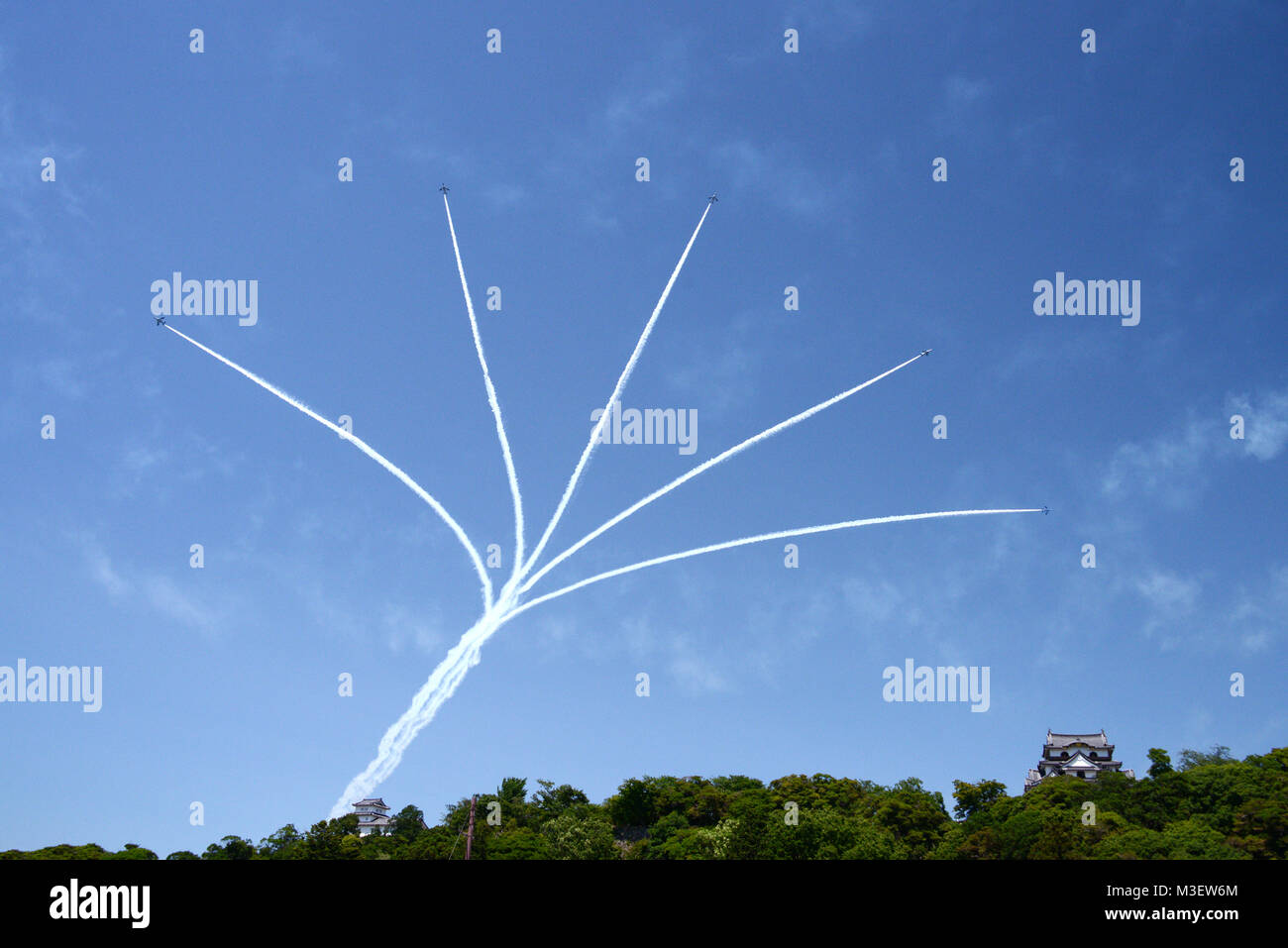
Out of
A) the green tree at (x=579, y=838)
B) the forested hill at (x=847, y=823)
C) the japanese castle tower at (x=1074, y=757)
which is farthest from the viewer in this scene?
the japanese castle tower at (x=1074, y=757)

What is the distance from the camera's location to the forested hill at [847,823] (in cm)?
8244

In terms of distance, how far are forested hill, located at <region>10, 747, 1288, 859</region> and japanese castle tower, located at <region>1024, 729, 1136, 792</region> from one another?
27.2 metres

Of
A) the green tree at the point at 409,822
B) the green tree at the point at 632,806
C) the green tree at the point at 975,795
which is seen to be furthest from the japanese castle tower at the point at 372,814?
the green tree at the point at 975,795

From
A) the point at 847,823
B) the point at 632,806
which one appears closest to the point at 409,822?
the point at 632,806

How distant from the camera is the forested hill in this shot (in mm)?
82438

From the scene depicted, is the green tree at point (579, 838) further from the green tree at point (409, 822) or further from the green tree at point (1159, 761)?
→ the green tree at point (1159, 761)

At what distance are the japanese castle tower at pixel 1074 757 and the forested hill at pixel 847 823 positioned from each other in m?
27.2

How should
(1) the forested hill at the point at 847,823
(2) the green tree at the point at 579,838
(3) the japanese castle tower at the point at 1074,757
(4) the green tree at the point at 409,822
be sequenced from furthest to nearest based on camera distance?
(3) the japanese castle tower at the point at 1074,757 → (4) the green tree at the point at 409,822 → (2) the green tree at the point at 579,838 → (1) the forested hill at the point at 847,823
